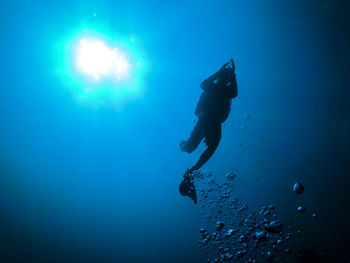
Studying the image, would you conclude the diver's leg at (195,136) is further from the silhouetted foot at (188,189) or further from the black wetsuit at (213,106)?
the silhouetted foot at (188,189)

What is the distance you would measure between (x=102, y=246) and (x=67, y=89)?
48019mm

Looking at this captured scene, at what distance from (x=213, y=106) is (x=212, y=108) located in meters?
0.06

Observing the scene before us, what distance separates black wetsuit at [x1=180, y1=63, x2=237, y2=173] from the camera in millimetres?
4523

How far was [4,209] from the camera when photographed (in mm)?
31906

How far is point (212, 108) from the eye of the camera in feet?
Result: 15.9

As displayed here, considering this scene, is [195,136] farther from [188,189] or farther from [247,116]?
[247,116]

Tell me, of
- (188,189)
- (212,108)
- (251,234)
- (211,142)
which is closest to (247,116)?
(251,234)

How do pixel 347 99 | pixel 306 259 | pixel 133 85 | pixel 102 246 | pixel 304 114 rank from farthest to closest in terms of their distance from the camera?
pixel 102 246 → pixel 304 114 → pixel 347 99 → pixel 133 85 → pixel 306 259

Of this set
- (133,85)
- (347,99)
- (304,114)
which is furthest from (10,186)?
(347,99)

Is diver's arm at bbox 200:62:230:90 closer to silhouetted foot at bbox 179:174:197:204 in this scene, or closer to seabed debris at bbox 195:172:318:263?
silhouetted foot at bbox 179:174:197:204

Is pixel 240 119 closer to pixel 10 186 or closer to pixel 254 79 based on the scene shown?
pixel 254 79

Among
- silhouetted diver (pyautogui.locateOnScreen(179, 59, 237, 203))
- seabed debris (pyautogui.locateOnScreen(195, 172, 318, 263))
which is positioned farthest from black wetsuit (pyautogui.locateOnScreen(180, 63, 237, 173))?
seabed debris (pyautogui.locateOnScreen(195, 172, 318, 263))

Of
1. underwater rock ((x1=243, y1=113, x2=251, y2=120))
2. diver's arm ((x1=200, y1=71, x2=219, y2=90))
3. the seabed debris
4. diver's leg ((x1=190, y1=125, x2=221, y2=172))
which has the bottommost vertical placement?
the seabed debris

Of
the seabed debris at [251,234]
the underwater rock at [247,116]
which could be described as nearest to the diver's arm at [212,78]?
the seabed debris at [251,234]
